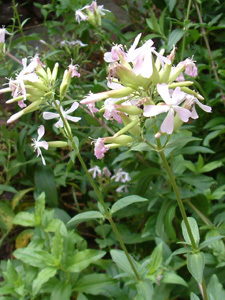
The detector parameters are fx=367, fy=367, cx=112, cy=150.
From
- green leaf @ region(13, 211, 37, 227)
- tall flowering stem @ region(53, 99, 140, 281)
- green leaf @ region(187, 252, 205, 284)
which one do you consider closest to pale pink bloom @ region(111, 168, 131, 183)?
green leaf @ region(13, 211, 37, 227)

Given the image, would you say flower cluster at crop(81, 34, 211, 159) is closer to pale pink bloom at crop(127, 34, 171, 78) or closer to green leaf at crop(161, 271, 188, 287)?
pale pink bloom at crop(127, 34, 171, 78)

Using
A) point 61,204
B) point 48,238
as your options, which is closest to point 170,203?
point 48,238

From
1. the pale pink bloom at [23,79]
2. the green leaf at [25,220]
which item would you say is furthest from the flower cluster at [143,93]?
the green leaf at [25,220]

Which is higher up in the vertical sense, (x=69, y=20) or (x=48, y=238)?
(x=69, y=20)

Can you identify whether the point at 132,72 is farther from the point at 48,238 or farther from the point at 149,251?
the point at 149,251

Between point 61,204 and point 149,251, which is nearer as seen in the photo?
point 149,251

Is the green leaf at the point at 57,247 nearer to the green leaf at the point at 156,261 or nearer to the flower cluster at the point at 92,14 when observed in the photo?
the green leaf at the point at 156,261

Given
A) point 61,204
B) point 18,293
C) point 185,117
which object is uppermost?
point 185,117
